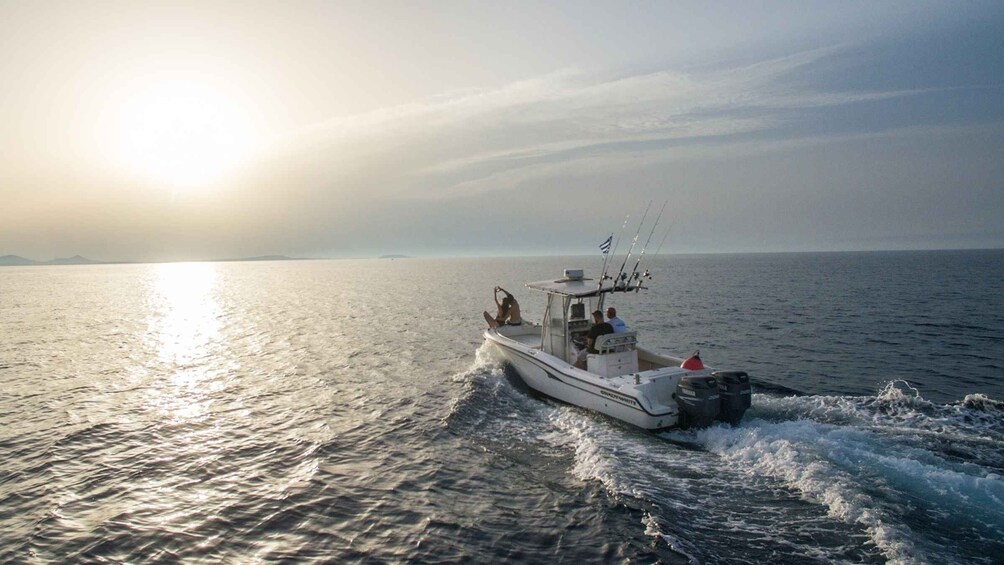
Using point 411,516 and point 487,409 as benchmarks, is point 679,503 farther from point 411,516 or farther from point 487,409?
point 487,409

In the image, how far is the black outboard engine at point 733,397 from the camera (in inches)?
481

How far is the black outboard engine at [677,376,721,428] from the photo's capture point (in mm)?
12109

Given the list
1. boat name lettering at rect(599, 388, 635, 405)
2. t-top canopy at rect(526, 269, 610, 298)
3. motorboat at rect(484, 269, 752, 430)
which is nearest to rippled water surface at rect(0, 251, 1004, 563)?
motorboat at rect(484, 269, 752, 430)

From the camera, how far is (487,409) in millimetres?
15383

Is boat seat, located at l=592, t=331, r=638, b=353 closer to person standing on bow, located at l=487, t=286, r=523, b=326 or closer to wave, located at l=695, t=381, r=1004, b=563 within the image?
wave, located at l=695, t=381, r=1004, b=563

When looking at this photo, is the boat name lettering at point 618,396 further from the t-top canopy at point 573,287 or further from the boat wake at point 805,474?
the t-top canopy at point 573,287

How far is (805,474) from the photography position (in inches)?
376

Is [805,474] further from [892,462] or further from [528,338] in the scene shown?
[528,338]

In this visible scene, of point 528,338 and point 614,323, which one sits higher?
point 614,323

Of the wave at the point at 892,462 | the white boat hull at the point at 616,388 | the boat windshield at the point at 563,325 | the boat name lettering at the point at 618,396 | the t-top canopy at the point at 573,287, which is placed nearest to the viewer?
the wave at the point at 892,462

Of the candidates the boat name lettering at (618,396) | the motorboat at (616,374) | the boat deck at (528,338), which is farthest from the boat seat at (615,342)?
the boat deck at (528,338)

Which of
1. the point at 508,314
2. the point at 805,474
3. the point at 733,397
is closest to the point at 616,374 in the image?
the point at 733,397

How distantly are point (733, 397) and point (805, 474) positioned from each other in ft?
9.14

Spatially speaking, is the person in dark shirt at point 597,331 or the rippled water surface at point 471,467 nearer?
the rippled water surface at point 471,467
